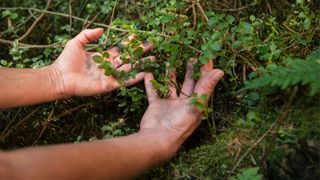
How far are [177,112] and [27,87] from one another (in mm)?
1013

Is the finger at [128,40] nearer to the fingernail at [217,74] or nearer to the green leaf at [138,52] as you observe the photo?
the green leaf at [138,52]

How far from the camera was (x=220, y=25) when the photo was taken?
8.11ft

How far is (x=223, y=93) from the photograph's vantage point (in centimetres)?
263

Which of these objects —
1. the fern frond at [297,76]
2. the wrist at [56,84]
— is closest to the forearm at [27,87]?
the wrist at [56,84]

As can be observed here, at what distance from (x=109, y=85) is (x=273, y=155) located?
111cm

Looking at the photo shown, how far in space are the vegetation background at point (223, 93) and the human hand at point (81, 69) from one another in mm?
121

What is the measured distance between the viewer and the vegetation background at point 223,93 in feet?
6.77

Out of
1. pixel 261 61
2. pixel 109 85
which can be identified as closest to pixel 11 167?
pixel 109 85

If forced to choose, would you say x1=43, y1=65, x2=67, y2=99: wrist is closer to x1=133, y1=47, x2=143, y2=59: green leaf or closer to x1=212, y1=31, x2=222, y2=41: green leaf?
x1=133, y1=47, x2=143, y2=59: green leaf

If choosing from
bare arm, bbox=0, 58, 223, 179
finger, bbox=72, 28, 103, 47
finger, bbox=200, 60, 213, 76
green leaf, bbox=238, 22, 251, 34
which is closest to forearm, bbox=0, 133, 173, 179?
bare arm, bbox=0, 58, 223, 179

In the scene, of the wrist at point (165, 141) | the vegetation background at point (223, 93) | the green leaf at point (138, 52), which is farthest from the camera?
the green leaf at point (138, 52)

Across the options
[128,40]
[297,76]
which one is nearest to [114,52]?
[128,40]

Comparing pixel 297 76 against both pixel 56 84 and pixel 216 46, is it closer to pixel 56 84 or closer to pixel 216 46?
pixel 216 46

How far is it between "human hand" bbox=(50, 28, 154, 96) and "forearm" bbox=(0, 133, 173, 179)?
68cm
